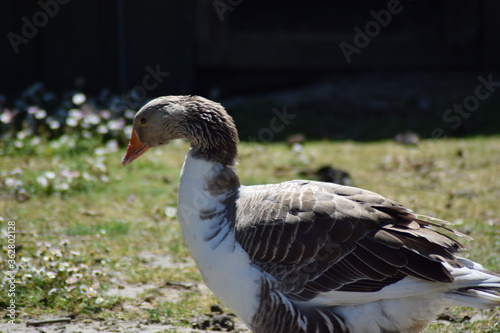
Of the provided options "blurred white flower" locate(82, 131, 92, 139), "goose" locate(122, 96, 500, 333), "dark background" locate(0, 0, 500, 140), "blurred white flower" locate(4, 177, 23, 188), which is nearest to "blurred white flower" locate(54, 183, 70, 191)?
"blurred white flower" locate(4, 177, 23, 188)

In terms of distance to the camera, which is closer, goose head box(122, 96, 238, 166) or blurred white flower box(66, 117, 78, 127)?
goose head box(122, 96, 238, 166)

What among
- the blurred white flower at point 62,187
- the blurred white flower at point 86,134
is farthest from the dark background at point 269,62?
the blurred white flower at point 62,187

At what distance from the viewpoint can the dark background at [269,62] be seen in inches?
355

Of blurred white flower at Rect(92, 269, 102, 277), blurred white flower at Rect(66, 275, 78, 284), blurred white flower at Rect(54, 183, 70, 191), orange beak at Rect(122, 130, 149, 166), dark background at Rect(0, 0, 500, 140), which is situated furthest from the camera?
dark background at Rect(0, 0, 500, 140)

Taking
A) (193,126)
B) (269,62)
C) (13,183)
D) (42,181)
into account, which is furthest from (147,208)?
(269,62)

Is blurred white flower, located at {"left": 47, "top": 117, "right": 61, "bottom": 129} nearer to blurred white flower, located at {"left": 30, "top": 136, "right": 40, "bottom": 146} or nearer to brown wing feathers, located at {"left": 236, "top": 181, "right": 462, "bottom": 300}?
blurred white flower, located at {"left": 30, "top": 136, "right": 40, "bottom": 146}

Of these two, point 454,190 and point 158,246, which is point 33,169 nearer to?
point 158,246

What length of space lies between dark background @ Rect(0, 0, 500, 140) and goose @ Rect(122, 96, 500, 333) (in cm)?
475

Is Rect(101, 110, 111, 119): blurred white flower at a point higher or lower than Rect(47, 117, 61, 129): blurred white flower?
higher

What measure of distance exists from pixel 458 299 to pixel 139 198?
3.63m

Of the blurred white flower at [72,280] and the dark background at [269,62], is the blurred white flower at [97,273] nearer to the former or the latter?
the blurred white flower at [72,280]

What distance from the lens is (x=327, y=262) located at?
11.3 feet

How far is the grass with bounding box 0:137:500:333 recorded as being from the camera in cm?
425

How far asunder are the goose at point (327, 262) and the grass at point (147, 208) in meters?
0.71
